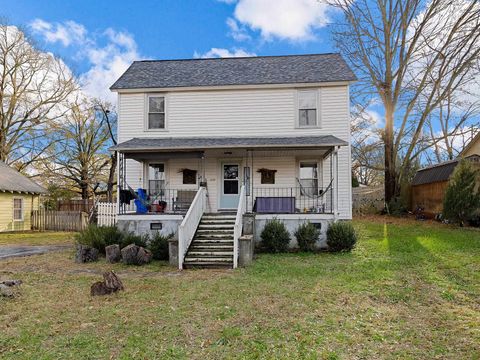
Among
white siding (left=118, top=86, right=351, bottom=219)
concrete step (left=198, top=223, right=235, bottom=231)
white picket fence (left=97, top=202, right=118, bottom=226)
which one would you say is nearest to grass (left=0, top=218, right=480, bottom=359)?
concrete step (left=198, top=223, right=235, bottom=231)

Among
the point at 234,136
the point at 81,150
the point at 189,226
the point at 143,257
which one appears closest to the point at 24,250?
the point at 143,257

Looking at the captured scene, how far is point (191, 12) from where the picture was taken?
15.7 metres

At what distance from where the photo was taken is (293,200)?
1163 centimetres

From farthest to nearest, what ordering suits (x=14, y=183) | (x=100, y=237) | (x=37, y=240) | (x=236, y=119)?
(x=14, y=183), (x=37, y=240), (x=236, y=119), (x=100, y=237)

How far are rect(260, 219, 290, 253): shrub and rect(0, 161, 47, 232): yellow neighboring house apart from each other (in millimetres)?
16408

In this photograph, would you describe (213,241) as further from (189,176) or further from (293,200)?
(189,176)

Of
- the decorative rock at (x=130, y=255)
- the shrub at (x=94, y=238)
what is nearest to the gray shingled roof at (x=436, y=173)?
the decorative rock at (x=130, y=255)

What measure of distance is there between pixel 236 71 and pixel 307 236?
25.0 feet

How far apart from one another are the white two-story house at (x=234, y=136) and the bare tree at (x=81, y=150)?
1752 centimetres

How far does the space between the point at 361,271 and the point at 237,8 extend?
43.6 feet

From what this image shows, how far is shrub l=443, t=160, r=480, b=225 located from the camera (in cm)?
1448

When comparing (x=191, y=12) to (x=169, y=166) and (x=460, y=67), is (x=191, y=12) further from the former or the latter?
(x=460, y=67)

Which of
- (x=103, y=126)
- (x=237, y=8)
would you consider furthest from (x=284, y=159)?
(x=103, y=126)

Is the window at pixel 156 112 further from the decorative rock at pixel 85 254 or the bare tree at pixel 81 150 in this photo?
the bare tree at pixel 81 150
